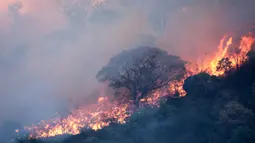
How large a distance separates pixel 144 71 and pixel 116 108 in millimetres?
8784

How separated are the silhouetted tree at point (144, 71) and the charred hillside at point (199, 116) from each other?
10134mm

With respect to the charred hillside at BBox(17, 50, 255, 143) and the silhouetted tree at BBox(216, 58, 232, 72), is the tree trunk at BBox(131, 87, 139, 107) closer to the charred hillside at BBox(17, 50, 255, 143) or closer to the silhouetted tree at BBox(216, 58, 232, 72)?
the charred hillside at BBox(17, 50, 255, 143)

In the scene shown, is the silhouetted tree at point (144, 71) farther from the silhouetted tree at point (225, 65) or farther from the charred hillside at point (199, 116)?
the charred hillside at point (199, 116)

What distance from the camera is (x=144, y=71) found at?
6059 cm

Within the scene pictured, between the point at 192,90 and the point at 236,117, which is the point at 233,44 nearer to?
the point at 192,90

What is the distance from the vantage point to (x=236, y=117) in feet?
139

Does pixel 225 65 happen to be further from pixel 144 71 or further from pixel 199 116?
pixel 144 71

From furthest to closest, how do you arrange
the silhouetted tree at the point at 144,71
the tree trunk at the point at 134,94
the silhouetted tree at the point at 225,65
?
the silhouetted tree at the point at 144,71, the tree trunk at the point at 134,94, the silhouetted tree at the point at 225,65

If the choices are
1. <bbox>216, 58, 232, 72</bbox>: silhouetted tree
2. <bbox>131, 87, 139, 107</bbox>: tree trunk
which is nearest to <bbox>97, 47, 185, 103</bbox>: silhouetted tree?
<bbox>131, 87, 139, 107</bbox>: tree trunk

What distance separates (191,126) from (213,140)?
3.52 meters

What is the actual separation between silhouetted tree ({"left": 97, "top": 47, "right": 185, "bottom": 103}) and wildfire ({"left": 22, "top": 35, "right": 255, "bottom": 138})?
1.49m

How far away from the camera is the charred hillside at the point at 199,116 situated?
43.1 m

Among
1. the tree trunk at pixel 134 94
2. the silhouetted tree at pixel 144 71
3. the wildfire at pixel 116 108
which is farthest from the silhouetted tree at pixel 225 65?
the tree trunk at pixel 134 94

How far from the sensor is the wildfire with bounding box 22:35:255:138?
53.7 m
